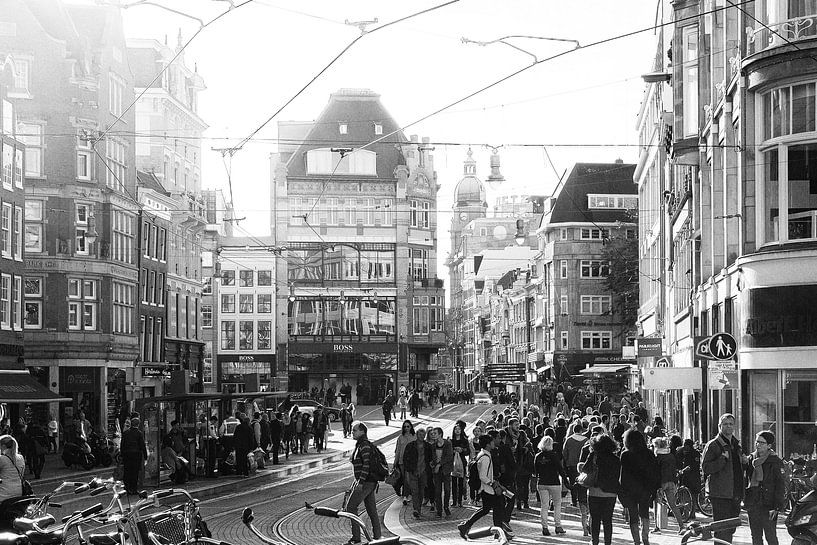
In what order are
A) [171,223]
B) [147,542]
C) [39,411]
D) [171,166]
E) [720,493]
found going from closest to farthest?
[147,542]
[720,493]
[39,411]
[171,223]
[171,166]

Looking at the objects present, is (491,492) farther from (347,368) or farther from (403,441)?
(347,368)

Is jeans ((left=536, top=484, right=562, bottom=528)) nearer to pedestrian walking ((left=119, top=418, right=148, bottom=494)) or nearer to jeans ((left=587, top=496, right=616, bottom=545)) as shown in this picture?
jeans ((left=587, top=496, right=616, bottom=545))

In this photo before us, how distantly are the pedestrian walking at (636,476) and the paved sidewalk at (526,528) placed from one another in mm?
1373

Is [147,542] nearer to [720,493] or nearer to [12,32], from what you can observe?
[720,493]

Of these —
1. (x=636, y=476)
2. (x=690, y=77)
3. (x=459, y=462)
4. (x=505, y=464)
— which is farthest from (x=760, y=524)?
(x=690, y=77)

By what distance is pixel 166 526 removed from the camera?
11930 millimetres

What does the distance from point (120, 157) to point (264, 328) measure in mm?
48800

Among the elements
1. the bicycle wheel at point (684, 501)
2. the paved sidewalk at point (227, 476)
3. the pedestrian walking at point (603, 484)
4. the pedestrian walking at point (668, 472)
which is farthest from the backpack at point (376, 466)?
the paved sidewalk at point (227, 476)

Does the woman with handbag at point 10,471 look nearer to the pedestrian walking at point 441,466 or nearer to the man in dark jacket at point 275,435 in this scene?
the pedestrian walking at point 441,466

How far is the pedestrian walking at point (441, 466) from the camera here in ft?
83.8

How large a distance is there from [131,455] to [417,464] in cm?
767

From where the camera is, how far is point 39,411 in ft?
185

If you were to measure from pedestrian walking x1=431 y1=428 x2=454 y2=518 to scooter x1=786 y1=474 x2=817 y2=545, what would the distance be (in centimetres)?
1123

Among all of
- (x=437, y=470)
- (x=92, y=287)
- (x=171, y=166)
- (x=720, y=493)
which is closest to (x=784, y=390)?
(x=437, y=470)
